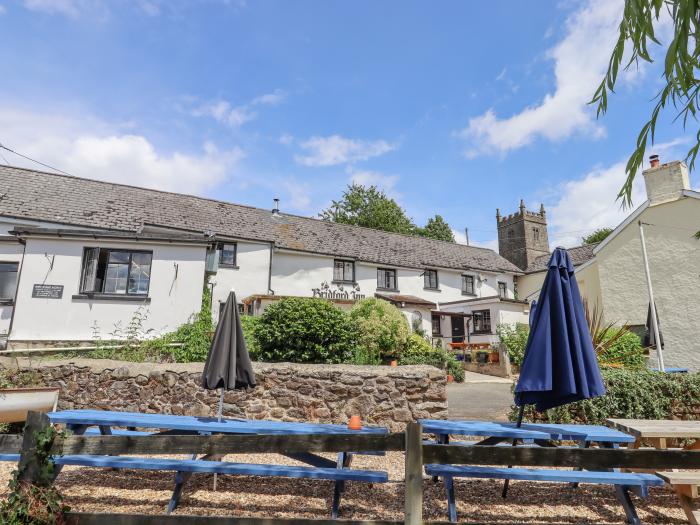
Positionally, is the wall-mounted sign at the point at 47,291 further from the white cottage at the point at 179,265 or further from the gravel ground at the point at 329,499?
the gravel ground at the point at 329,499

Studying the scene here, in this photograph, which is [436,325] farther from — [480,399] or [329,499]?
[329,499]

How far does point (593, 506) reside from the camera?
15.2 feet

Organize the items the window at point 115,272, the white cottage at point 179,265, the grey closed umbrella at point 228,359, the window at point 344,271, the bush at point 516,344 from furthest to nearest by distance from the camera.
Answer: the window at point 344,271
the bush at point 516,344
the window at point 115,272
the white cottage at point 179,265
the grey closed umbrella at point 228,359

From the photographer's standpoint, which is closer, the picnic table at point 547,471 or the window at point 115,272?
the picnic table at point 547,471

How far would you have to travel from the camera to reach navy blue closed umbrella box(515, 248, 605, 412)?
4.21 meters

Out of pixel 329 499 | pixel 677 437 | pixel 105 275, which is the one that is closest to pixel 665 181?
pixel 677 437

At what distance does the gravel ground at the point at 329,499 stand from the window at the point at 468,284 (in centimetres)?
2596

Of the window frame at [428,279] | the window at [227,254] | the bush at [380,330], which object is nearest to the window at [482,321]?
the window frame at [428,279]

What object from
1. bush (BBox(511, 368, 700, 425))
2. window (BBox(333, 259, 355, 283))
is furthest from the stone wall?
window (BBox(333, 259, 355, 283))

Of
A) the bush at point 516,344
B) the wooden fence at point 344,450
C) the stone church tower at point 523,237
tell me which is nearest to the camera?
the wooden fence at point 344,450

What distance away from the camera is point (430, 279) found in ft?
96.0

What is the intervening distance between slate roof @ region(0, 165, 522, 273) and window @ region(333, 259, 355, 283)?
0.64 metres

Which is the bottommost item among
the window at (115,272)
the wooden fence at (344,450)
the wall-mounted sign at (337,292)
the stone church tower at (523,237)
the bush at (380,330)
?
the wooden fence at (344,450)

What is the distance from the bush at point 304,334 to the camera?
9.73 m
